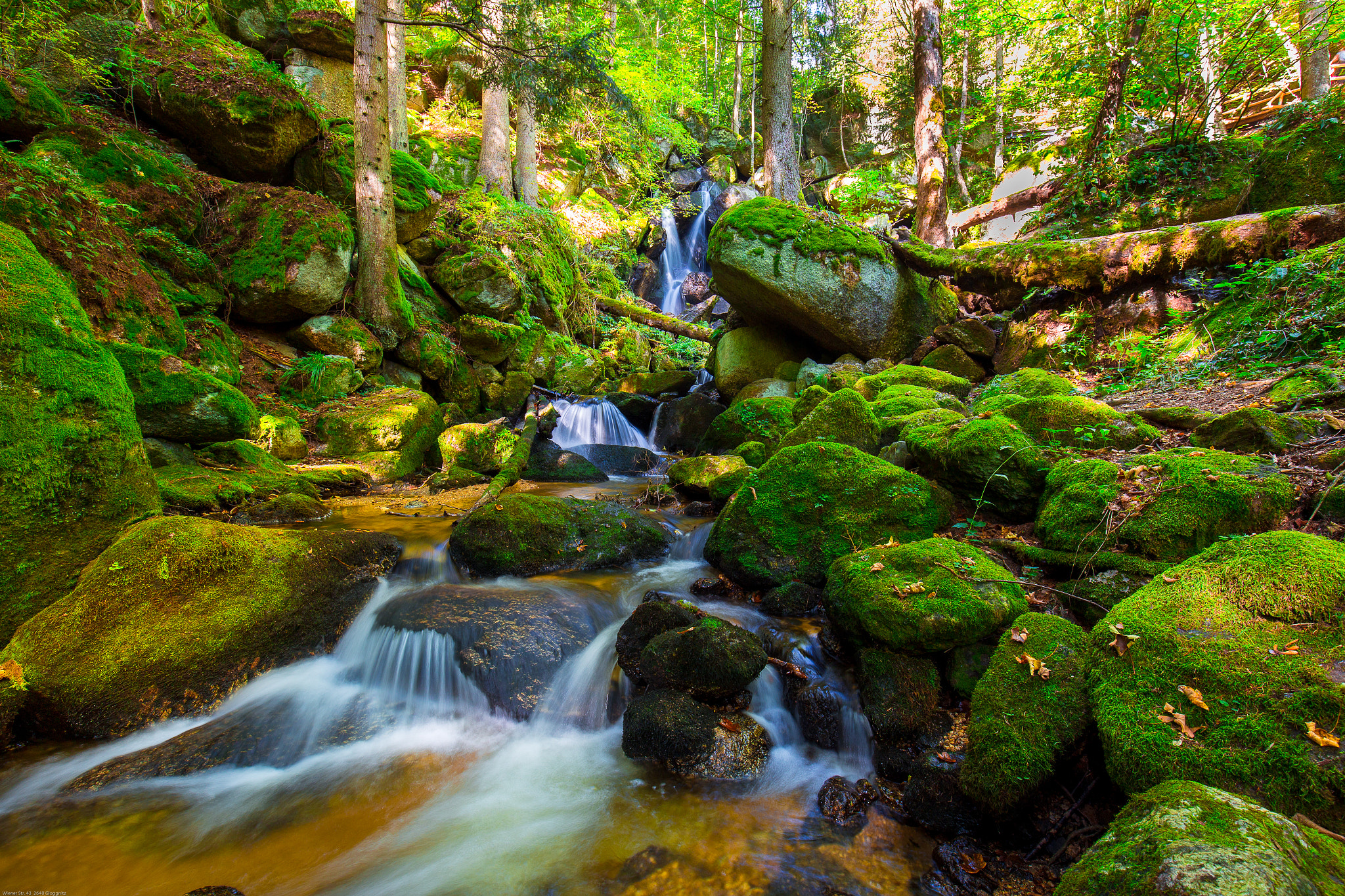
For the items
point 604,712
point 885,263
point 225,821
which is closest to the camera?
point 225,821

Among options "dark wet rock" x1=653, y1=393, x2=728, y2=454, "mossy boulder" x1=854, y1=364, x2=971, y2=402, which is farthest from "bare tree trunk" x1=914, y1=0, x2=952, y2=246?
"dark wet rock" x1=653, y1=393, x2=728, y2=454

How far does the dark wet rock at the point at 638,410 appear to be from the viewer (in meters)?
11.2

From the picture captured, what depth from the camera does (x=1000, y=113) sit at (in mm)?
19406

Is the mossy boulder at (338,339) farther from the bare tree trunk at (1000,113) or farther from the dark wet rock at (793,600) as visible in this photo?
the bare tree trunk at (1000,113)

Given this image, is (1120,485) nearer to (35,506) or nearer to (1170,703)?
(1170,703)

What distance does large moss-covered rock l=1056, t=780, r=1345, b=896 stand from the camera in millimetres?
1336

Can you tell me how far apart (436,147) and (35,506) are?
15643mm

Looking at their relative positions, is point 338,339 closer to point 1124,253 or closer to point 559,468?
point 559,468

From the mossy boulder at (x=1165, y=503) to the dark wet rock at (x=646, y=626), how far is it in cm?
243

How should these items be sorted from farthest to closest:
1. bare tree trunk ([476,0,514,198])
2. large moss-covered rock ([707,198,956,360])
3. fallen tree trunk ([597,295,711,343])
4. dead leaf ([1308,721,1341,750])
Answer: fallen tree trunk ([597,295,711,343]) < bare tree trunk ([476,0,514,198]) < large moss-covered rock ([707,198,956,360]) < dead leaf ([1308,721,1341,750])

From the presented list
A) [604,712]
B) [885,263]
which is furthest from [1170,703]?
[885,263]

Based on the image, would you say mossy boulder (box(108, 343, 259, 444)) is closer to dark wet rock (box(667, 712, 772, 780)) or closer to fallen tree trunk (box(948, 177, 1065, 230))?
dark wet rock (box(667, 712, 772, 780))

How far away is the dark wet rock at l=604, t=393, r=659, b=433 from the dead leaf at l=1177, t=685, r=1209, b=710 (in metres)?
9.57

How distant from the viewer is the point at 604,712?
11.8 feet
